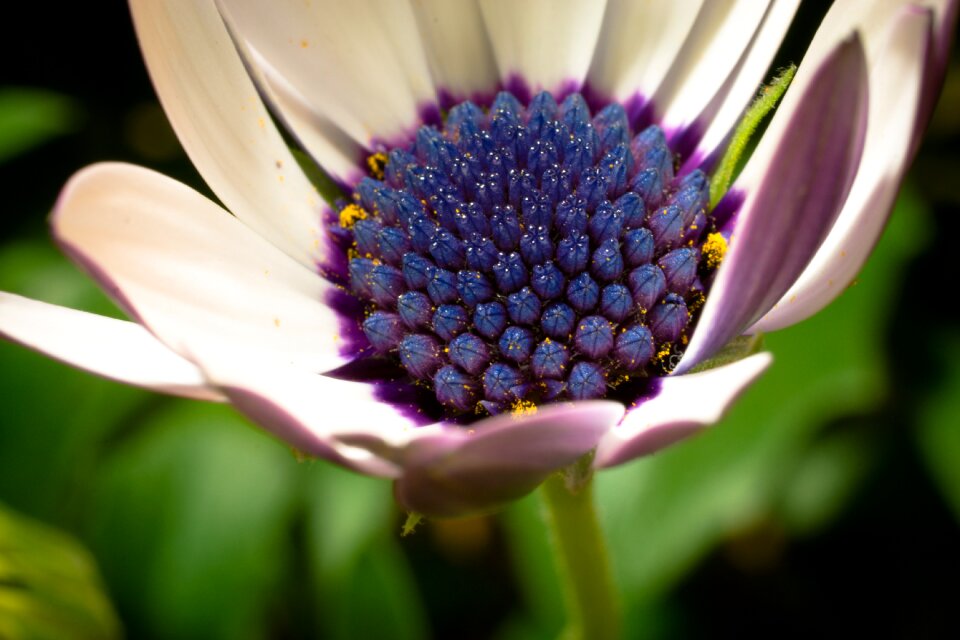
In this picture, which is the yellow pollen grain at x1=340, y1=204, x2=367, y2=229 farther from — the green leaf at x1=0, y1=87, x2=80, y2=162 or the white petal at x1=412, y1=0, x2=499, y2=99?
the green leaf at x1=0, y1=87, x2=80, y2=162

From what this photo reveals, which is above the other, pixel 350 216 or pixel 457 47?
pixel 457 47

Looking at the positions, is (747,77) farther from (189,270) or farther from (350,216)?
(189,270)

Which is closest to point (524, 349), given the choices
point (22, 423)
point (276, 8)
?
point (276, 8)

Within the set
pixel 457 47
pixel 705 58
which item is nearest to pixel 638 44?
pixel 705 58

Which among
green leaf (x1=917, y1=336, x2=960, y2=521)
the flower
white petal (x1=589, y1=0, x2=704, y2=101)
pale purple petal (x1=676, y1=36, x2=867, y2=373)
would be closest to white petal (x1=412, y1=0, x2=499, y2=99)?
the flower

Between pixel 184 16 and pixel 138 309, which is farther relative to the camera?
pixel 184 16

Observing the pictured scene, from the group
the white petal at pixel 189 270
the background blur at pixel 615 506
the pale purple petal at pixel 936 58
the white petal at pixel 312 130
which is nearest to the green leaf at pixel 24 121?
the background blur at pixel 615 506

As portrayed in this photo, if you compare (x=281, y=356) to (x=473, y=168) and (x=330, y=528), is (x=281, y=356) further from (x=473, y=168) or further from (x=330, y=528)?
(x=330, y=528)

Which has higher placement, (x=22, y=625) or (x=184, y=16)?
(x=184, y=16)
